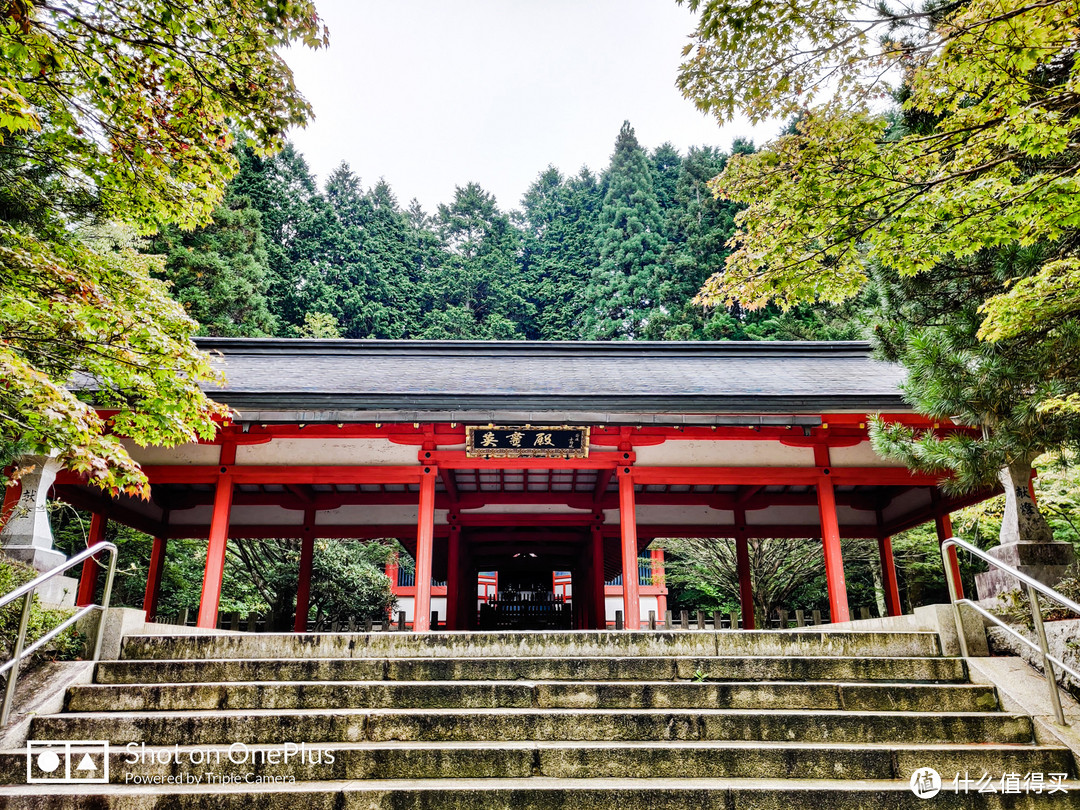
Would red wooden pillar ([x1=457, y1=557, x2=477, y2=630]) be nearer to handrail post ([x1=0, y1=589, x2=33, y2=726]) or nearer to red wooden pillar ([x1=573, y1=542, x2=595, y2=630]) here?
red wooden pillar ([x1=573, y1=542, x2=595, y2=630])

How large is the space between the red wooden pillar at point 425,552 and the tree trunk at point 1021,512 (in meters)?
5.56

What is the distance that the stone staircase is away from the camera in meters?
2.90

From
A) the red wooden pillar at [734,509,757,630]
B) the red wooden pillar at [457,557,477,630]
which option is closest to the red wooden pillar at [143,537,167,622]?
the red wooden pillar at [457,557,477,630]

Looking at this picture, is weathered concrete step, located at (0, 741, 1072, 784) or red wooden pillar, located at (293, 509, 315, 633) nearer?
weathered concrete step, located at (0, 741, 1072, 784)

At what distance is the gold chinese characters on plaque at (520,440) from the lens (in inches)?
295

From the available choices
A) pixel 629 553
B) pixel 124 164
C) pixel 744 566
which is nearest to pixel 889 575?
pixel 744 566

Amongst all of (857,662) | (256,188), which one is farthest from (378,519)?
(256,188)

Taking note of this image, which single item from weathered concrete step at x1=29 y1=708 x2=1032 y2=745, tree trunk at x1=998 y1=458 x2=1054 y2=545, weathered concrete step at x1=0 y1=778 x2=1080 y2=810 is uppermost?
tree trunk at x1=998 y1=458 x2=1054 y2=545

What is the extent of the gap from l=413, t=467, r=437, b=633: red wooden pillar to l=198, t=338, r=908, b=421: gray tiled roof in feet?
3.69

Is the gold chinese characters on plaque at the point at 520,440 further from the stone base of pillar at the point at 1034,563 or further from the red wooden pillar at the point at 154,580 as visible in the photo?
the red wooden pillar at the point at 154,580

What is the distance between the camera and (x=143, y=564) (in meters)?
13.6

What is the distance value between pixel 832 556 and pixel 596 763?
5293 millimetres

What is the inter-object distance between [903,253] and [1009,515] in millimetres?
2554

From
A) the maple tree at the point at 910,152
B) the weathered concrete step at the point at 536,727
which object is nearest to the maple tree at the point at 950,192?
the maple tree at the point at 910,152
